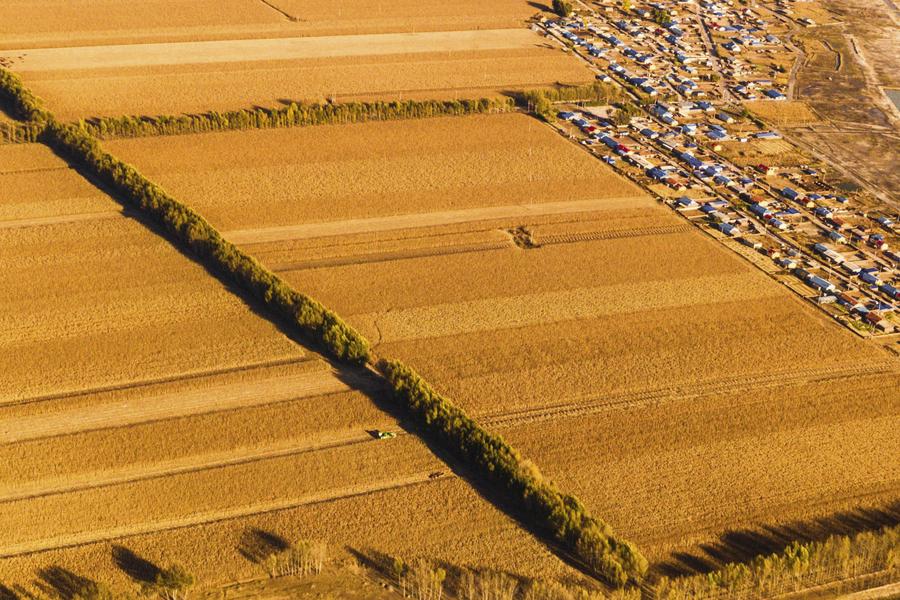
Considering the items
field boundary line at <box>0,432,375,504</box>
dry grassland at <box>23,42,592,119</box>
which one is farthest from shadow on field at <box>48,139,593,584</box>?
dry grassland at <box>23,42,592,119</box>

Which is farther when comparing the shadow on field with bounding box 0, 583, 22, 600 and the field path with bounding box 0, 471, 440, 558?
the field path with bounding box 0, 471, 440, 558

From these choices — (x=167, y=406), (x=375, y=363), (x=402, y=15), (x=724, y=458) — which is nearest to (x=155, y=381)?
(x=167, y=406)

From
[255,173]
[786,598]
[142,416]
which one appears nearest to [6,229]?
[255,173]

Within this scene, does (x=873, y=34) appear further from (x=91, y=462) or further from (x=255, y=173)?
(x=91, y=462)

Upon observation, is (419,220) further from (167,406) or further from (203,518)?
(203,518)

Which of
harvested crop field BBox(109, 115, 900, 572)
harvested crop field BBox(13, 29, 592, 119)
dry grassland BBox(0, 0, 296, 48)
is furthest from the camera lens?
dry grassland BBox(0, 0, 296, 48)

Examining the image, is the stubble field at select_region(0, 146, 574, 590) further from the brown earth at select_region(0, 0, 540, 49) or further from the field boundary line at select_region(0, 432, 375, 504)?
the brown earth at select_region(0, 0, 540, 49)
